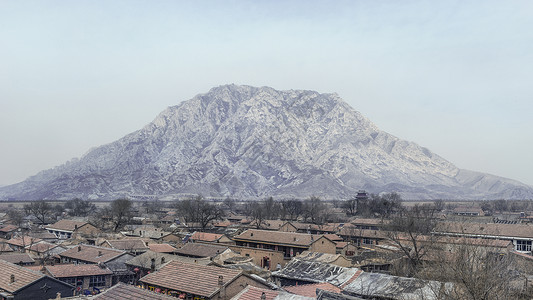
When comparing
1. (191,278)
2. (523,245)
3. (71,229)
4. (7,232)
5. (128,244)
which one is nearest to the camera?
(191,278)

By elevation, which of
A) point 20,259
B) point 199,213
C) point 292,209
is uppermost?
point 20,259

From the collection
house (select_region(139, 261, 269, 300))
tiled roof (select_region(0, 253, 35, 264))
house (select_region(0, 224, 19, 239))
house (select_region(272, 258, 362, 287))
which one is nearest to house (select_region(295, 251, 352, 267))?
house (select_region(272, 258, 362, 287))

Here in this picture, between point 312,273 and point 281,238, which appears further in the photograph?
→ point 281,238

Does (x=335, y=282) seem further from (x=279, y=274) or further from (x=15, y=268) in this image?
(x=15, y=268)

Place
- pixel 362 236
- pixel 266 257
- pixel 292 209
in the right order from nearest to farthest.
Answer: pixel 266 257, pixel 362 236, pixel 292 209

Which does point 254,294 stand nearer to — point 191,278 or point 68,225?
point 191,278

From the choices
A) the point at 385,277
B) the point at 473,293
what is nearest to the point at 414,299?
the point at 385,277

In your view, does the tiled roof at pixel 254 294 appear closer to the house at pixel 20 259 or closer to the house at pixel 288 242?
the house at pixel 288 242

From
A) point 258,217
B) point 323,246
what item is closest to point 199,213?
point 258,217
